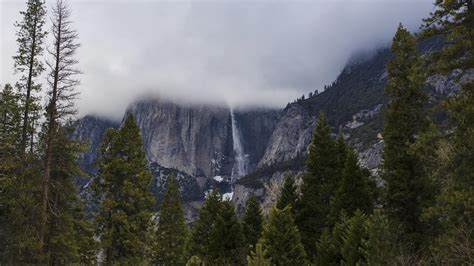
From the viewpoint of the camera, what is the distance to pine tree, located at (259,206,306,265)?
1933 centimetres

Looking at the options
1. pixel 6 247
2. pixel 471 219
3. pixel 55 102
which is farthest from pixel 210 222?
pixel 471 219

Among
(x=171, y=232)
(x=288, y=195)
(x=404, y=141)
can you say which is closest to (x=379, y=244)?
(x=404, y=141)

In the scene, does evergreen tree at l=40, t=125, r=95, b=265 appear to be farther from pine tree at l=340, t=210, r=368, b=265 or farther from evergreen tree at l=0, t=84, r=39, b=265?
pine tree at l=340, t=210, r=368, b=265

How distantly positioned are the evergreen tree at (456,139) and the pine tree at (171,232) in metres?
39.1

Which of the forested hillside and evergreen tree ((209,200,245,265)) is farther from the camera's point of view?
evergreen tree ((209,200,245,265))

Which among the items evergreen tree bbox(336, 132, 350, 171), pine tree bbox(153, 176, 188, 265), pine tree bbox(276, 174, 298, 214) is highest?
evergreen tree bbox(336, 132, 350, 171)

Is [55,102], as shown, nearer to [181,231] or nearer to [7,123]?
[7,123]

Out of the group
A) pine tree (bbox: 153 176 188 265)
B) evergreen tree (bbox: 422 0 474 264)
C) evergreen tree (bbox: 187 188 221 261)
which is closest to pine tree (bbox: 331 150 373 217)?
evergreen tree (bbox: 422 0 474 264)

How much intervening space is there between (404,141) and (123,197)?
1834 centimetres

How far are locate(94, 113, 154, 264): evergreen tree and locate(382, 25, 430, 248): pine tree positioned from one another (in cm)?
1607

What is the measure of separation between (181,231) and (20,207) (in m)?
30.2

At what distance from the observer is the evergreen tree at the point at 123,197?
28672 millimetres

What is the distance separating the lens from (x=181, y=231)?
51.1m

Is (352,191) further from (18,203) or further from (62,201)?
(62,201)
